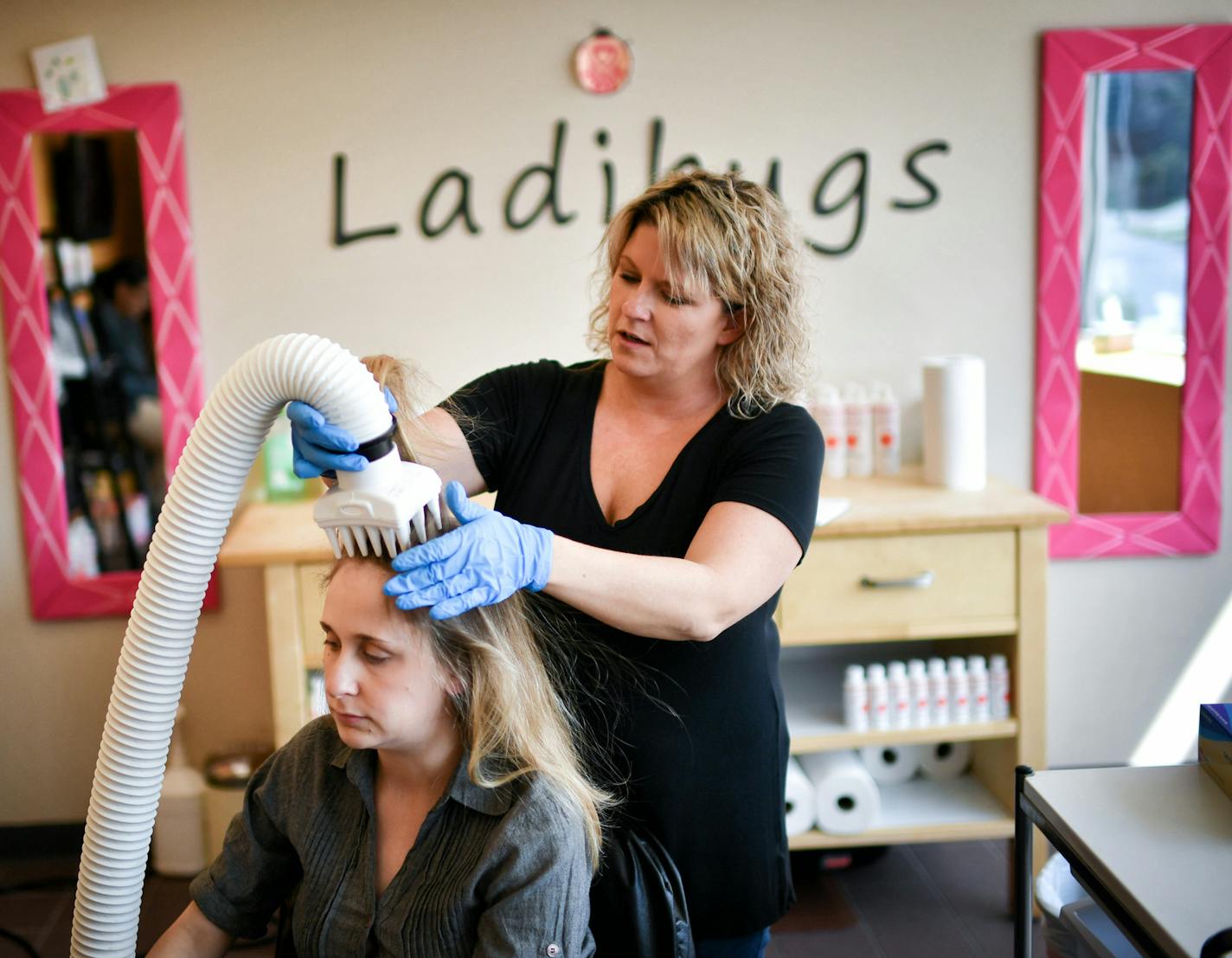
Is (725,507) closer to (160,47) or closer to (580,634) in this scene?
(580,634)

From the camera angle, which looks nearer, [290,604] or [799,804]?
[290,604]

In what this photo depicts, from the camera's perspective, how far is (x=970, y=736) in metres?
2.80

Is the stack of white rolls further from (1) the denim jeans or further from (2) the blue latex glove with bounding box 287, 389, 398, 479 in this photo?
(2) the blue latex glove with bounding box 287, 389, 398, 479

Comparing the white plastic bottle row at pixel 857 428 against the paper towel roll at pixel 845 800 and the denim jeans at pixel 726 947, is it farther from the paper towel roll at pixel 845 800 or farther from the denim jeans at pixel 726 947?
the denim jeans at pixel 726 947

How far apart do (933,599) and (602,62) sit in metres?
1.45

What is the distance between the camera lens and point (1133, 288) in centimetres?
316

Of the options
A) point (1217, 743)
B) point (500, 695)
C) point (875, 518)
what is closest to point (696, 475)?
point (500, 695)

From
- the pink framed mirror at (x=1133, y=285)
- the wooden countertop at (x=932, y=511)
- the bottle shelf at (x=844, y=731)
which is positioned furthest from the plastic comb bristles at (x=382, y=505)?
the pink framed mirror at (x=1133, y=285)

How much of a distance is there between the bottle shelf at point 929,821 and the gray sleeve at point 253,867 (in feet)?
4.81

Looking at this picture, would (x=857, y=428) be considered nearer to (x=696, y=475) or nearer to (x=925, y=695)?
(x=925, y=695)

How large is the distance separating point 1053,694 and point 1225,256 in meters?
1.19

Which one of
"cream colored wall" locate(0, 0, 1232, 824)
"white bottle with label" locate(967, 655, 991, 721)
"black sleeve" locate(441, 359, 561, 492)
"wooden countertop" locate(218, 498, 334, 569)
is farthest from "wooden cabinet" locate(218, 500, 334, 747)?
"white bottle with label" locate(967, 655, 991, 721)

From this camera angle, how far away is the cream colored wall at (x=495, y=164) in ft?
9.70

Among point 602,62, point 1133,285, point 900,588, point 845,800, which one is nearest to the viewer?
point 900,588
